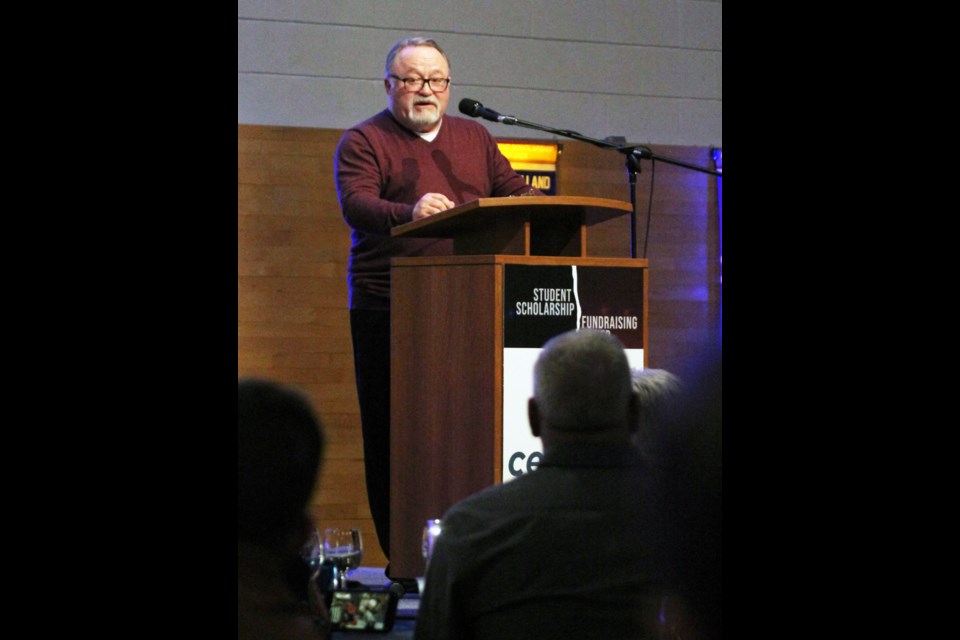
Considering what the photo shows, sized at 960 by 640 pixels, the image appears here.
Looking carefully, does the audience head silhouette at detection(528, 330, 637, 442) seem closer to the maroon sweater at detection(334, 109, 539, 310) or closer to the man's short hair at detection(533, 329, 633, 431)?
the man's short hair at detection(533, 329, 633, 431)

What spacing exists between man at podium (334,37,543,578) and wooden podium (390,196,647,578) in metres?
0.39

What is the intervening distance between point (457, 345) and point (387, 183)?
77cm

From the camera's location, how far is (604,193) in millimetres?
5230

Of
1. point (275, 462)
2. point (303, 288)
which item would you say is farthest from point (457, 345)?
point (303, 288)

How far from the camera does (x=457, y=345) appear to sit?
→ 2.41m

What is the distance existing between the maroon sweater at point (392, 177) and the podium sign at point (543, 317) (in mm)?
643

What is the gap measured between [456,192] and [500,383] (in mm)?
878

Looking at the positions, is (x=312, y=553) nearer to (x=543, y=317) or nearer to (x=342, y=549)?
(x=342, y=549)
